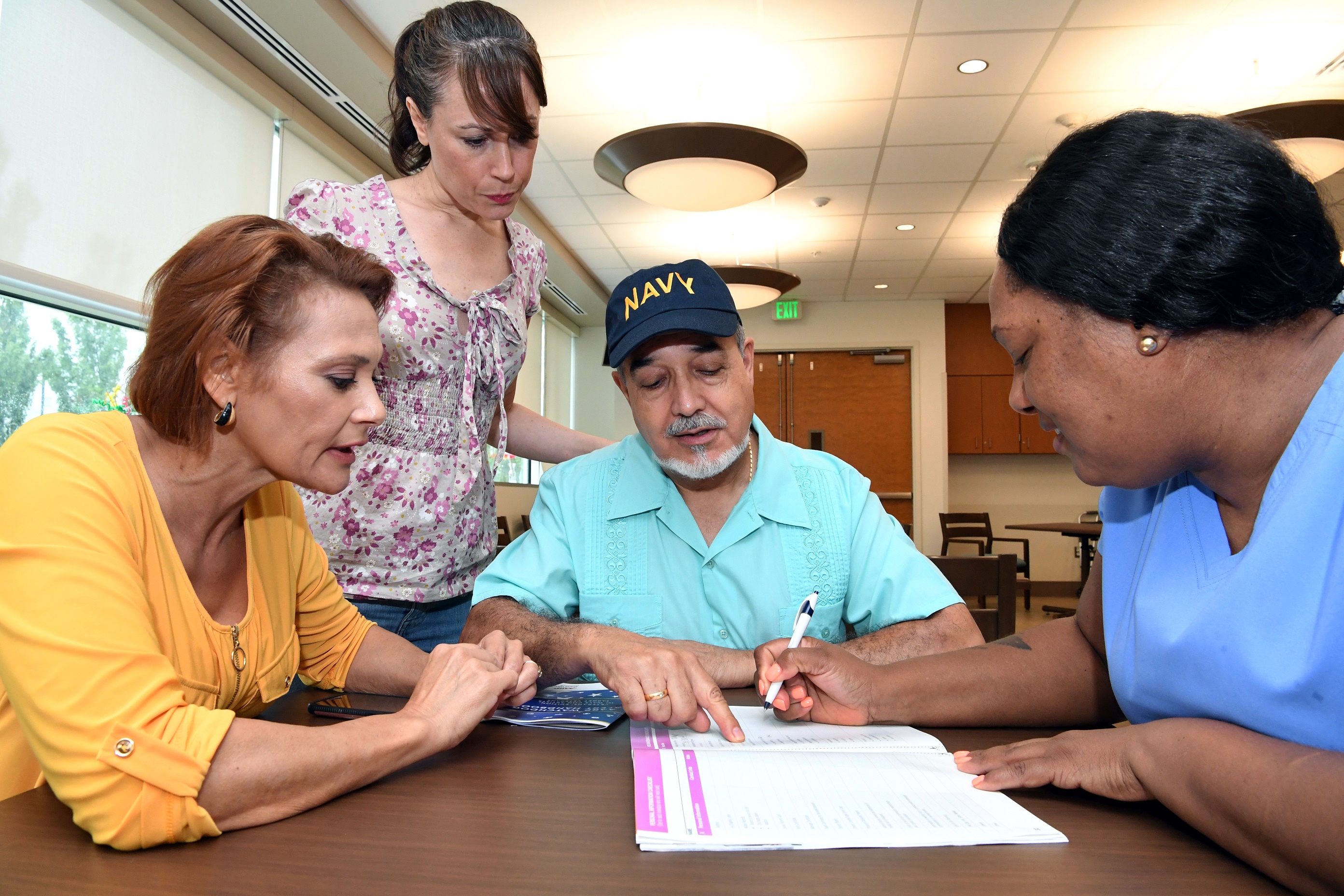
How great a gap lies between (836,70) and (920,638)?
4047mm

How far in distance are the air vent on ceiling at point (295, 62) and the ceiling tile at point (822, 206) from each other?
301 cm

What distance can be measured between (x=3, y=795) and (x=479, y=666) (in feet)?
1.74

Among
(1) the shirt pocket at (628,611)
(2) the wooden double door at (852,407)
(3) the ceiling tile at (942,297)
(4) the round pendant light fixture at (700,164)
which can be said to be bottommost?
(1) the shirt pocket at (628,611)

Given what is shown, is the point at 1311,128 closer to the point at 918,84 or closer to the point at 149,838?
the point at 918,84

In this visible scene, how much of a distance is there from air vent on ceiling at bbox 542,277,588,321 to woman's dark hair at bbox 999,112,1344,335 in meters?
7.41

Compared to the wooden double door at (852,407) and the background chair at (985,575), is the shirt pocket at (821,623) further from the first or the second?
the wooden double door at (852,407)

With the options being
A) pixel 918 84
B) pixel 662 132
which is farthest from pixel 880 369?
pixel 662 132

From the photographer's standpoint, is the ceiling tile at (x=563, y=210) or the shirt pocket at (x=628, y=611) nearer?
the shirt pocket at (x=628, y=611)

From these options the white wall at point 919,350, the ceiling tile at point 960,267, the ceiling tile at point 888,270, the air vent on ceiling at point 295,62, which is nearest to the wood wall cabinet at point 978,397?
the white wall at point 919,350

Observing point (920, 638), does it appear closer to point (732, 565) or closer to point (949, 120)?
point (732, 565)

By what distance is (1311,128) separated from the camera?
4270mm

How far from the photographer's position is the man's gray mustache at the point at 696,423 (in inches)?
62.6

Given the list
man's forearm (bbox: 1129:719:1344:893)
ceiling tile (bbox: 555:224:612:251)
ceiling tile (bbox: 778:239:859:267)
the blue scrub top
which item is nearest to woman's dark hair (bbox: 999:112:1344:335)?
the blue scrub top

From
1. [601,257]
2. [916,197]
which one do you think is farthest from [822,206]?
[601,257]
